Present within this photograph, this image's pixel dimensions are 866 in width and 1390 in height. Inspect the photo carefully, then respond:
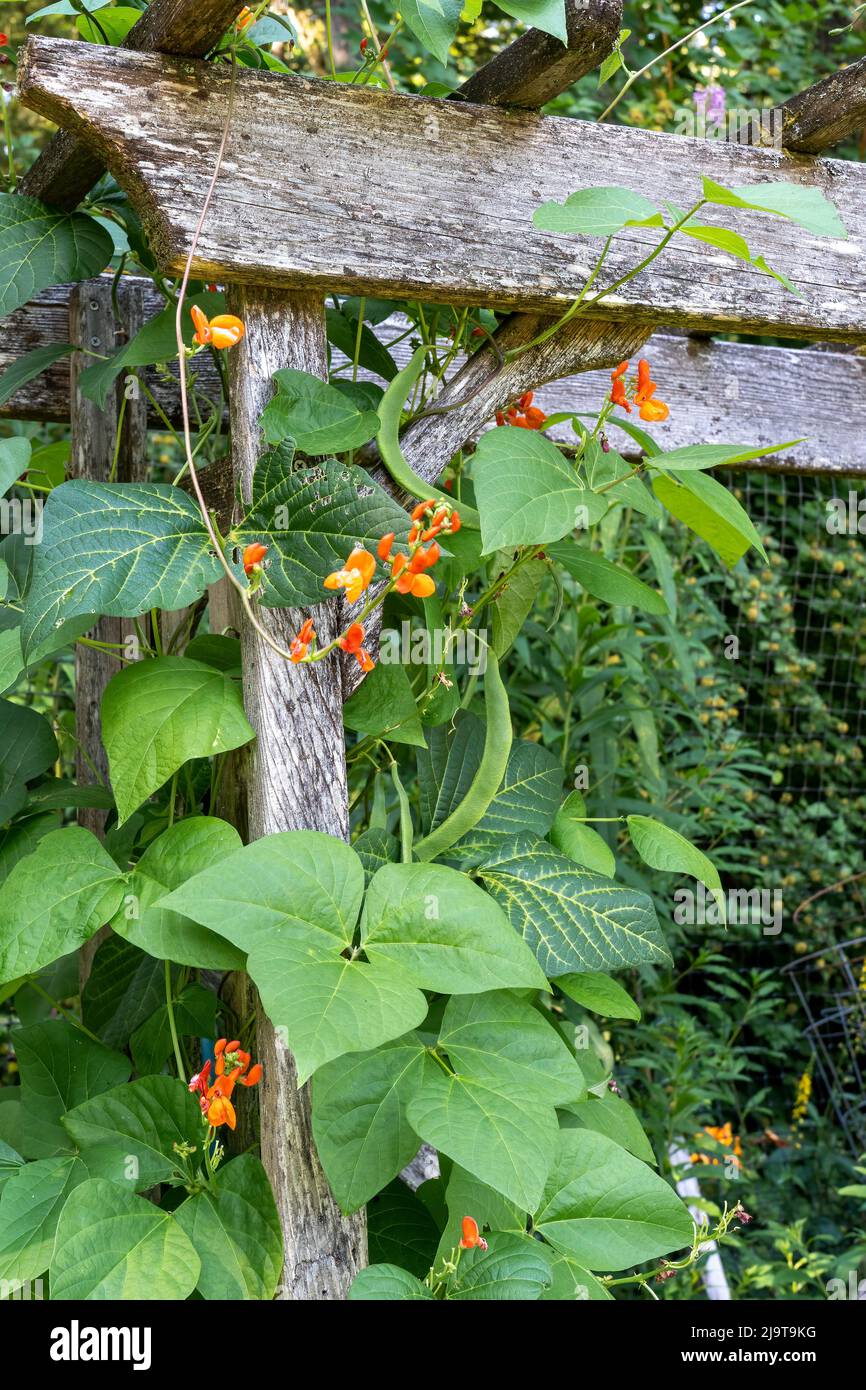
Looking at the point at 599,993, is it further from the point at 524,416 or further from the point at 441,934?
the point at 524,416

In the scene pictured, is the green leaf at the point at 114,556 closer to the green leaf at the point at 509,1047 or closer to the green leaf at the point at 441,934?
the green leaf at the point at 441,934

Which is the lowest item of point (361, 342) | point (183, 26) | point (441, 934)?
point (441, 934)

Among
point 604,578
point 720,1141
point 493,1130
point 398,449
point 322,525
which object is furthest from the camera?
point 720,1141

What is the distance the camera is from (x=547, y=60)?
107cm

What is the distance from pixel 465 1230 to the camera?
95cm

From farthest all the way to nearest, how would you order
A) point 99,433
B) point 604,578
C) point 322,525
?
point 99,433
point 604,578
point 322,525

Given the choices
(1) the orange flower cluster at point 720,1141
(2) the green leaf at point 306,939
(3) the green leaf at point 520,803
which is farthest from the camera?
(1) the orange flower cluster at point 720,1141

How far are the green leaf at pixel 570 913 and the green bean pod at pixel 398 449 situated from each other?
0.34 m

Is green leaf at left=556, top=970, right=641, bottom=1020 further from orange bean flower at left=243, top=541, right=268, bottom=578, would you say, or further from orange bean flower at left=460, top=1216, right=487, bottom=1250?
orange bean flower at left=243, top=541, right=268, bottom=578

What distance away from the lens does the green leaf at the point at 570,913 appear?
3.74ft

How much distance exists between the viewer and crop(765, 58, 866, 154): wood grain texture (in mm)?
1197

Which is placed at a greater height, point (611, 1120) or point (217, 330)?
point (217, 330)

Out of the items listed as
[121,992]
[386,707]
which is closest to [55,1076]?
[121,992]

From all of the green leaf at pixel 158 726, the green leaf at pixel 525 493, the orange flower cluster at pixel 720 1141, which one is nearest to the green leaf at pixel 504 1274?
the green leaf at pixel 158 726
